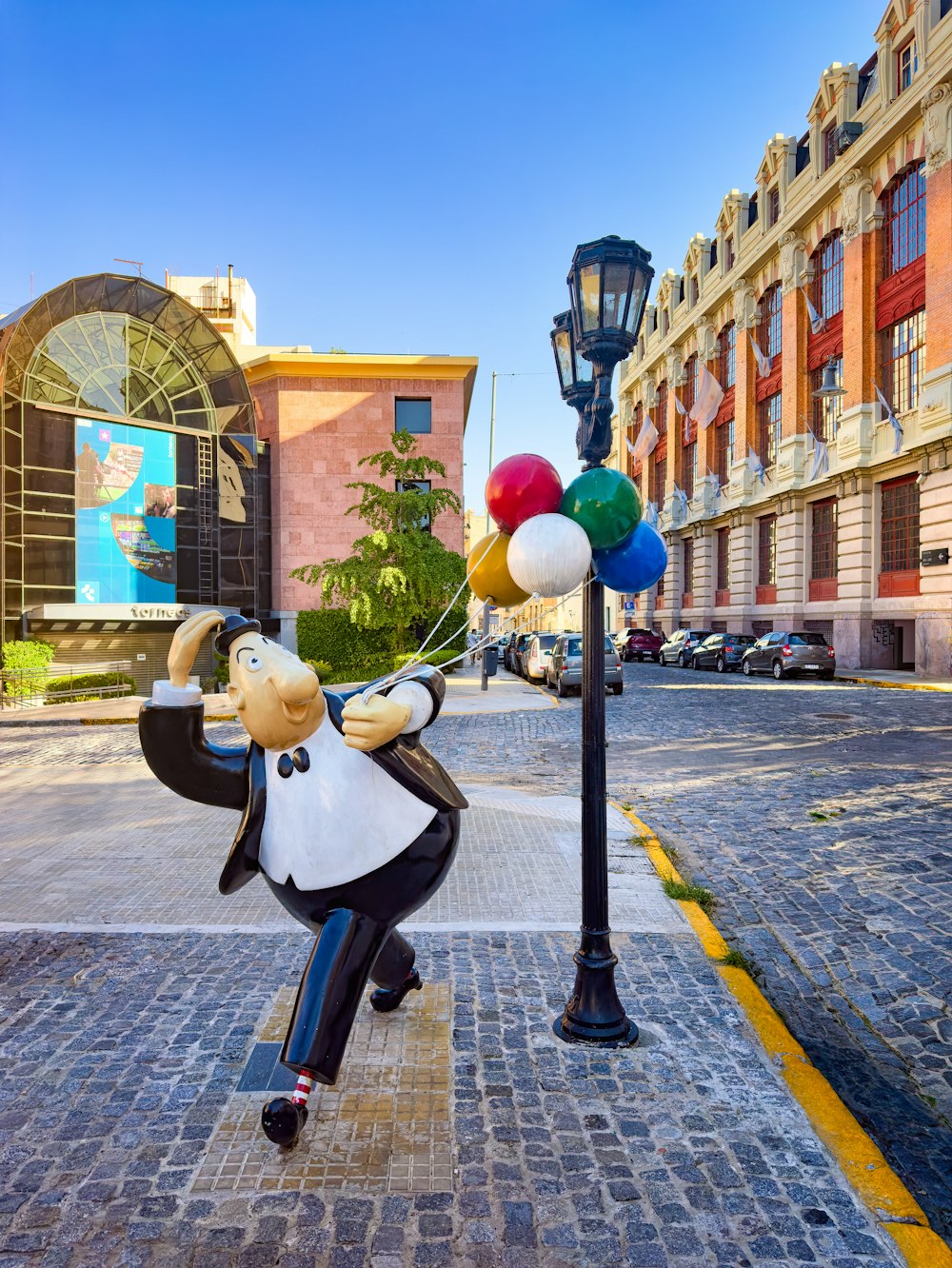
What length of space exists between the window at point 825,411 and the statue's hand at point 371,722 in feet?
102

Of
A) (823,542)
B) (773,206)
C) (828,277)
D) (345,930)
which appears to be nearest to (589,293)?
(345,930)

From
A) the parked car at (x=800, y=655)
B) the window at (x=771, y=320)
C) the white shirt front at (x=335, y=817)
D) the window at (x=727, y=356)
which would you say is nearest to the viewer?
the white shirt front at (x=335, y=817)

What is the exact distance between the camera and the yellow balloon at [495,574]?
3.76m

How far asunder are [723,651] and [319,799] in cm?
2876

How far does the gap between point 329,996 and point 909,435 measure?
27.7 metres

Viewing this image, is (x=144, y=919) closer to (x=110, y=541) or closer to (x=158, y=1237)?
(x=158, y=1237)

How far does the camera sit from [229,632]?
3.18 m

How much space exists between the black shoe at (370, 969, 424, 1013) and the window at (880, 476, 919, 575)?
26.3 metres

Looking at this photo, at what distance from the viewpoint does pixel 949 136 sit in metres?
23.9

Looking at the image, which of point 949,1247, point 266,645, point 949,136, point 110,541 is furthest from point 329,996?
point 949,136

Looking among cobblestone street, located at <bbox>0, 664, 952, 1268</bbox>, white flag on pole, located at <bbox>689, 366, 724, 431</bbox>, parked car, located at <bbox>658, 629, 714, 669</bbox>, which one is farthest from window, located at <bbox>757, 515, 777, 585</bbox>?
cobblestone street, located at <bbox>0, 664, 952, 1268</bbox>

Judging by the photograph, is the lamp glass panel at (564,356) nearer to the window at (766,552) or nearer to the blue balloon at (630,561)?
the blue balloon at (630,561)

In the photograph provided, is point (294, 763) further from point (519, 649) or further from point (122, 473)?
point (122, 473)

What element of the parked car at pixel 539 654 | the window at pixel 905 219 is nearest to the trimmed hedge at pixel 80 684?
the parked car at pixel 539 654
